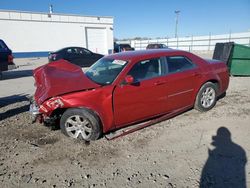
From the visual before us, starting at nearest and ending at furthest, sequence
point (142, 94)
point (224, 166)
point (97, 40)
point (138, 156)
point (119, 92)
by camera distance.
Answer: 1. point (224, 166)
2. point (138, 156)
3. point (119, 92)
4. point (142, 94)
5. point (97, 40)

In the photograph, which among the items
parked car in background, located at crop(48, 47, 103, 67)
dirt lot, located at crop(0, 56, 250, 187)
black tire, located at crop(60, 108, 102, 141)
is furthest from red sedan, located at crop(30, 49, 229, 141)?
parked car in background, located at crop(48, 47, 103, 67)

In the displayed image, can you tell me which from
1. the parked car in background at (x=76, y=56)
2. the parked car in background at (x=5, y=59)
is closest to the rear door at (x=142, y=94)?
the parked car in background at (x=5, y=59)

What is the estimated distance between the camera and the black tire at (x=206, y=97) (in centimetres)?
492

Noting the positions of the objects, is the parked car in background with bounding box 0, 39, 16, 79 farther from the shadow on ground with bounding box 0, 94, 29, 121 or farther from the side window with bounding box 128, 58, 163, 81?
the side window with bounding box 128, 58, 163, 81

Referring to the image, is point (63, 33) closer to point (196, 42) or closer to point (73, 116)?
point (196, 42)

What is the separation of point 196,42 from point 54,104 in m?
37.4

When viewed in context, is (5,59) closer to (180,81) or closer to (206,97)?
(180,81)

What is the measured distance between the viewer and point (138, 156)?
3.33 m

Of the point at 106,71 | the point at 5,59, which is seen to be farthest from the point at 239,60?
the point at 5,59

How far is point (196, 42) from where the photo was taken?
122 feet

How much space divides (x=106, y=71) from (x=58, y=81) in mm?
964

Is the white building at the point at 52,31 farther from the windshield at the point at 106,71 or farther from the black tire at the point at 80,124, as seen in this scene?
the black tire at the point at 80,124

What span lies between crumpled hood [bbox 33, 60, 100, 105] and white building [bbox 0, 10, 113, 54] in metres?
24.2

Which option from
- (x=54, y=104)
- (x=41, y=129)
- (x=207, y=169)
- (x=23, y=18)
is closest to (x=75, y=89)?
(x=54, y=104)
